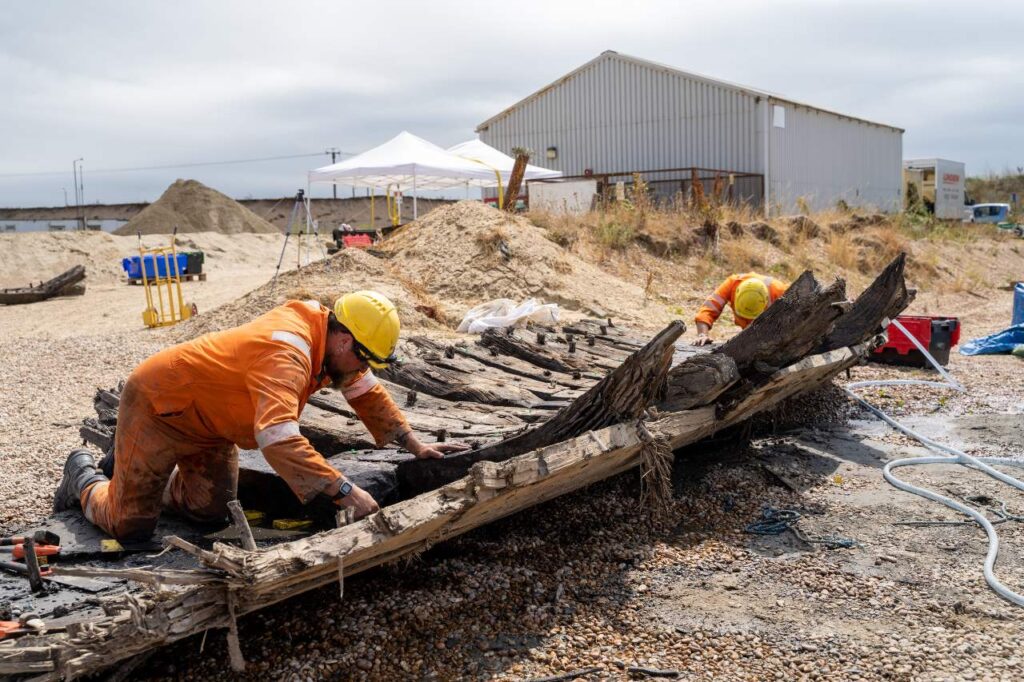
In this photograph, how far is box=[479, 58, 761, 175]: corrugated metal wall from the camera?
1019 inches

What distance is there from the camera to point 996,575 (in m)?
4.54

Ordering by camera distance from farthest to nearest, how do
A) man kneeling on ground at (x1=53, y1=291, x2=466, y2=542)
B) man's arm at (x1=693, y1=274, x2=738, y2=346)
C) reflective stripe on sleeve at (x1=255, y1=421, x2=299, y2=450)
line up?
man's arm at (x1=693, y1=274, x2=738, y2=346)
man kneeling on ground at (x1=53, y1=291, x2=466, y2=542)
reflective stripe on sleeve at (x1=255, y1=421, x2=299, y2=450)

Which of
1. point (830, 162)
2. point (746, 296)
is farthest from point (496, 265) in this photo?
point (830, 162)

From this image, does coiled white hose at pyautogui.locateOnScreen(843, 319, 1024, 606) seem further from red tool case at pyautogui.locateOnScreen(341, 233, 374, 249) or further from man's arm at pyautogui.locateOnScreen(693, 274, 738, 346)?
red tool case at pyautogui.locateOnScreen(341, 233, 374, 249)

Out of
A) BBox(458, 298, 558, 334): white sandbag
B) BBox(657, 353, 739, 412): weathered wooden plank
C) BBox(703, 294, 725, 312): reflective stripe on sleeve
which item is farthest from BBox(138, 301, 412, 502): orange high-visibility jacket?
BBox(458, 298, 558, 334): white sandbag

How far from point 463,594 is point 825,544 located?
2052 millimetres

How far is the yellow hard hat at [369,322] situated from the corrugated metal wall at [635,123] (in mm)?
23350

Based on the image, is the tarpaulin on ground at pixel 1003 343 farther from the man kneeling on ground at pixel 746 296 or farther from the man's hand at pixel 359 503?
the man's hand at pixel 359 503

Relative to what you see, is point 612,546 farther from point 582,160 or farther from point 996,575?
point 582,160

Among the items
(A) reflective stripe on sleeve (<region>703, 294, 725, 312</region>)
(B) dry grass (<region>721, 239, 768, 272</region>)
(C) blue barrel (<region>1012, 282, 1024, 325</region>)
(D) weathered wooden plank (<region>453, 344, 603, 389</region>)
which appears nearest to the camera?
(D) weathered wooden plank (<region>453, 344, 603, 389</region>)

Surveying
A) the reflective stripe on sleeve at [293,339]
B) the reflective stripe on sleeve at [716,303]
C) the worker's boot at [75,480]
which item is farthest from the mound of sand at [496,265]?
the reflective stripe on sleeve at [293,339]

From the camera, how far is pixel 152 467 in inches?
160

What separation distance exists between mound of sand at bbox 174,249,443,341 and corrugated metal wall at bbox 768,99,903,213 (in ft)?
42.4

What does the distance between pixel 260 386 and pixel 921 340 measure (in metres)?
8.74
